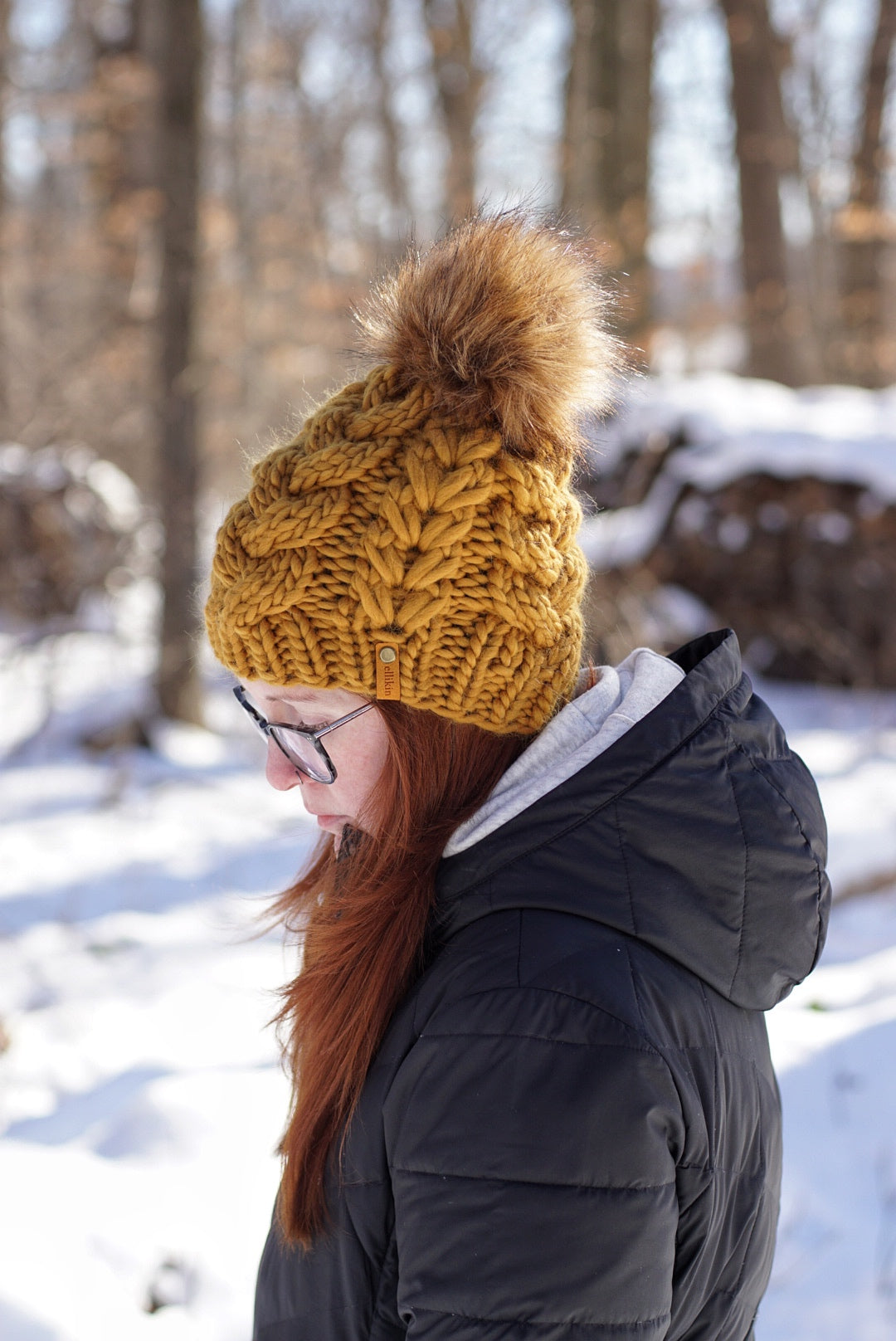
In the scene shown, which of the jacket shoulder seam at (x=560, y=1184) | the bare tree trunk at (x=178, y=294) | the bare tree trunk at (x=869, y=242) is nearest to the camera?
the jacket shoulder seam at (x=560, y=1184)

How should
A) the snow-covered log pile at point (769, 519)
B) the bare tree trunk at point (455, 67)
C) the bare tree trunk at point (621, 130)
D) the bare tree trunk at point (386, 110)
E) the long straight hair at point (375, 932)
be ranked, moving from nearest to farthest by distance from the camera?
the long straight hair at point (375, 932)
the snow-covered log pile at point (769, 519)
the bare tree trunk at point (621, 130)
the bare tree trunk at point (455, 67)
the bare tree trunk at point (386, 110)

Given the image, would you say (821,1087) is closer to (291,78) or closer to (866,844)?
(866,844)

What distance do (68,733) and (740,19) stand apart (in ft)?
28.1

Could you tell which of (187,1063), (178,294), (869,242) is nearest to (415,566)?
(187,1063)

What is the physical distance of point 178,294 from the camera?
21.5 ft

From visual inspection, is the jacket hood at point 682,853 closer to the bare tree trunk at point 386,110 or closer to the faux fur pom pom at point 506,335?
the faux fur pom pom at point 506,335

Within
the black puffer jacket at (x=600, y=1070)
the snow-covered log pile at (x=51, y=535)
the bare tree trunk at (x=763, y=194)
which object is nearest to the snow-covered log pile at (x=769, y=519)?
the bare tree trunk at (x=763, y=194)

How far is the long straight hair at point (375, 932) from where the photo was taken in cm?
124

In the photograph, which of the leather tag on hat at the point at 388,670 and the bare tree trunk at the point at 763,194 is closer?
the leather tag on hat at the point at 388,670

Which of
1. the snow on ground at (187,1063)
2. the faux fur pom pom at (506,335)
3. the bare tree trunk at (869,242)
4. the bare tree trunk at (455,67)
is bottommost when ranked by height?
the snow on ground at (187,1063)

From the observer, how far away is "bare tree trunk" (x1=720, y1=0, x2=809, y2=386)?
32.3 ft

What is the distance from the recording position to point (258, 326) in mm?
20438

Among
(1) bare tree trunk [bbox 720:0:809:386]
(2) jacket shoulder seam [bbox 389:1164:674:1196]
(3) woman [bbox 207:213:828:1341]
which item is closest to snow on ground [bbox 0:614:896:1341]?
(3) woman [bbox 207:213:828:1341]

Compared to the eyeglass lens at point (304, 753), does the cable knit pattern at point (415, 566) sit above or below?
above
